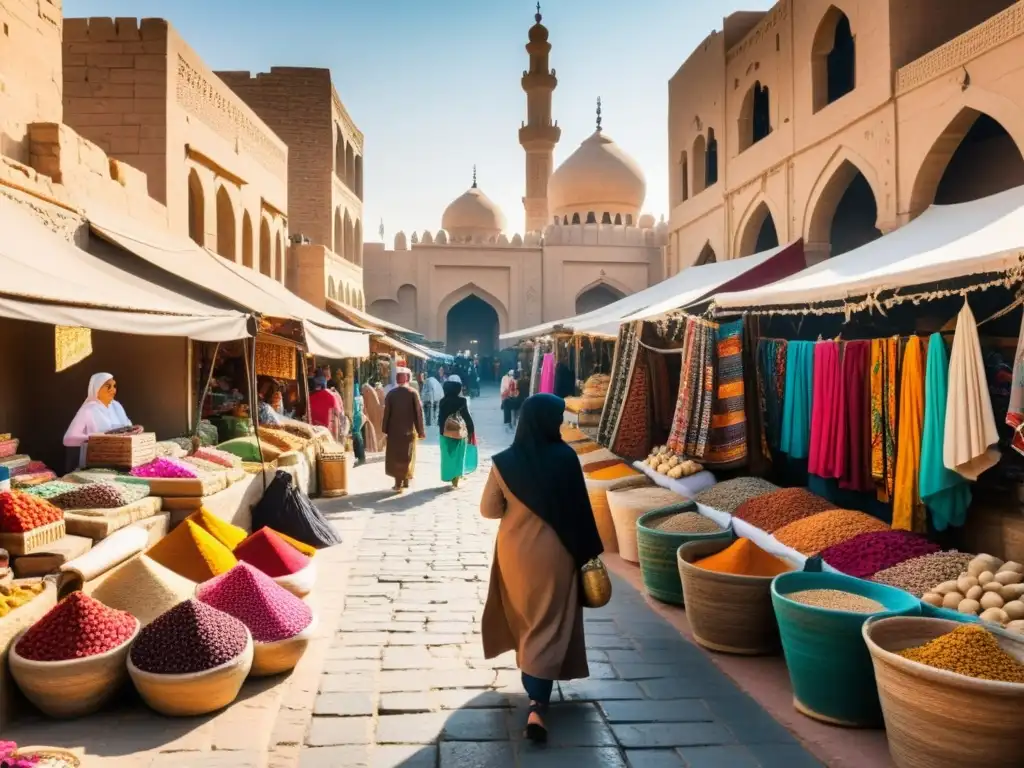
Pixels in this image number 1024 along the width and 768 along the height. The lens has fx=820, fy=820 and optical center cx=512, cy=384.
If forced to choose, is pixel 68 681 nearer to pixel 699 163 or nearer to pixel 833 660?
pixel 833 660

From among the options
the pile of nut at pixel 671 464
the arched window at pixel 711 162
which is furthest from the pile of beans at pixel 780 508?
the arched window at pixel 711 162

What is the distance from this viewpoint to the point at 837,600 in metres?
3.44

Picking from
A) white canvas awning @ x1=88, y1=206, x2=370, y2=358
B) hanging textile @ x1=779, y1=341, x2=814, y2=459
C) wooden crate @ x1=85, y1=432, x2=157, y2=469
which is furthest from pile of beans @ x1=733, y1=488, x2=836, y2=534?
white canvas awning @ x1=88, y1=206, x2=370, y2=358

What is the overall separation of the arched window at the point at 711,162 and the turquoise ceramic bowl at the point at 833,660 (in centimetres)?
1215

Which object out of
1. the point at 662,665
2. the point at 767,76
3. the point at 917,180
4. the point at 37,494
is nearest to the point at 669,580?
the point at 662,665

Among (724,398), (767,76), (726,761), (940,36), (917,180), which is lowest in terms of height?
(726,761)

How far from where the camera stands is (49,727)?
315 cm

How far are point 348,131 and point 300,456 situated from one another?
16386 mm

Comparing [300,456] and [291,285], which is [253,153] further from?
[300,456]

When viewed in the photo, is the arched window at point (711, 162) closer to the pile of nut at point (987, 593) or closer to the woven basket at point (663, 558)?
the woven basket at point (663, 558)

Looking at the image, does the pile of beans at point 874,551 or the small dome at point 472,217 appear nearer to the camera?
the pile of beans at point 874,551

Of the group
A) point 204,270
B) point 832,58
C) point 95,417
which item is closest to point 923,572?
point 95,417

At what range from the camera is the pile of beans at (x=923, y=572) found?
361 cm

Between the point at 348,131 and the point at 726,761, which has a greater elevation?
the point at 348,131
